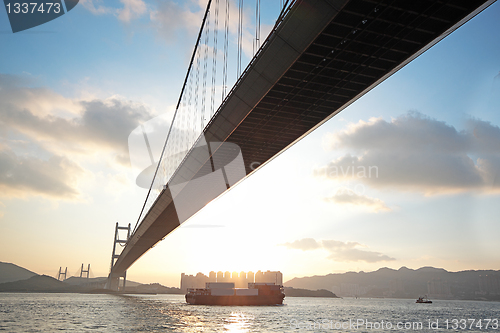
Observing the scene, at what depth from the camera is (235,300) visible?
8106 centimetres

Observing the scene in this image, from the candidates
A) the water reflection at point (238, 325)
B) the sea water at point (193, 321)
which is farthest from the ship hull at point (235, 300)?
the water reflection at point (238, 325)

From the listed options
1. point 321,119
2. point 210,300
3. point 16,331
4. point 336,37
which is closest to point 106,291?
point 210,300

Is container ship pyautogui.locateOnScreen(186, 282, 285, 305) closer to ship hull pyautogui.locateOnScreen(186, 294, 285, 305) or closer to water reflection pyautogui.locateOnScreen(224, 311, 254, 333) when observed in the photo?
ship hull pyautogui.locateOnScreen(186, 294, 285, 305)

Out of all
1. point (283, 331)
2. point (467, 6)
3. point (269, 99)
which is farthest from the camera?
point (283, 331)

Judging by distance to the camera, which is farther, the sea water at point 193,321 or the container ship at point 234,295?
the container ship at point 234,295

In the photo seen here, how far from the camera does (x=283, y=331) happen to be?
32812 mm

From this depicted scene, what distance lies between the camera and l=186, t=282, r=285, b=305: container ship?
79875 millimetres

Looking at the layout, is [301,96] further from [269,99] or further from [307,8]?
[307,8]

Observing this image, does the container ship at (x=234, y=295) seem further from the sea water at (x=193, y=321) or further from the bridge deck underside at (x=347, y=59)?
the bridge deck underside at (x=347, y=59)

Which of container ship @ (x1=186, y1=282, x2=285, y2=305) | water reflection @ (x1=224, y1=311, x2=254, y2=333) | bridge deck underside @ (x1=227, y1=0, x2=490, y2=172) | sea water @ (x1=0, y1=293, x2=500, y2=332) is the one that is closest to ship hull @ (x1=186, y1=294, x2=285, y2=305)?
container ship @ (x1=186, y1=282, x2=285, y2=305)

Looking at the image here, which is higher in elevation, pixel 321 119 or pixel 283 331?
pixel 321 119

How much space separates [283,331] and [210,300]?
50.5 meters

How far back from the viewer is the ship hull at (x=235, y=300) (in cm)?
7956

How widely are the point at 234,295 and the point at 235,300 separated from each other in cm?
110
